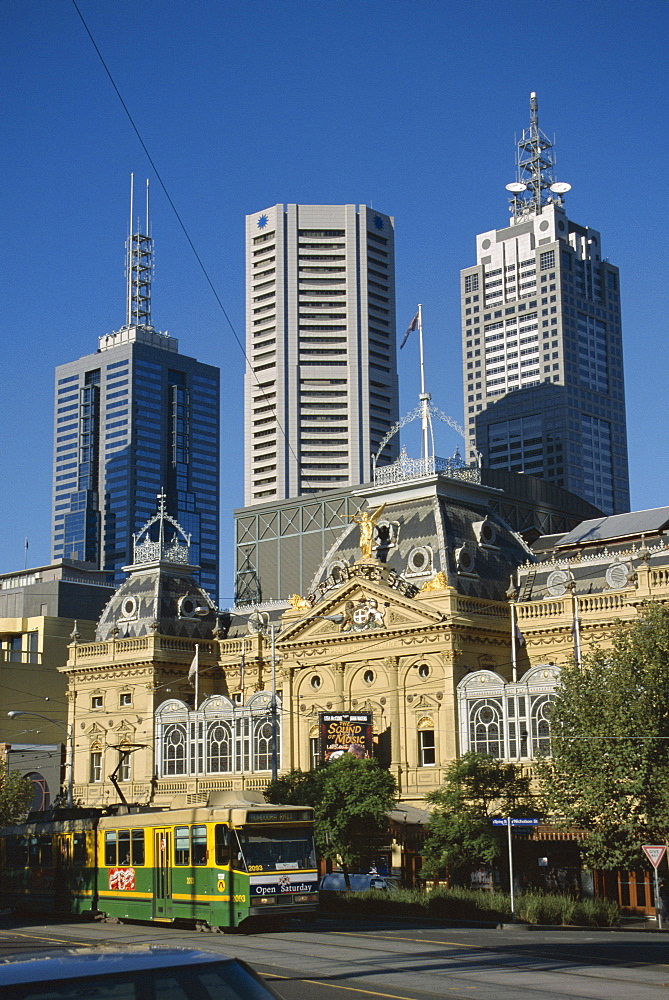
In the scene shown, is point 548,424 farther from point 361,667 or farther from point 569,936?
point 569,936

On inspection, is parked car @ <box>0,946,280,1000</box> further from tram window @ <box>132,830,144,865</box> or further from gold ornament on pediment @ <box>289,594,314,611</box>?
gold ornament on pediment @ <box>289,594,314,611</box>

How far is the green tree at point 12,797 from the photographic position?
6412cm

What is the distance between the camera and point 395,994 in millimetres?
19734

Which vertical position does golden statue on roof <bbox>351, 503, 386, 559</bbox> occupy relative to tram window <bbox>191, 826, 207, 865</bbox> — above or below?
above

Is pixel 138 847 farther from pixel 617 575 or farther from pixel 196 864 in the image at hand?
pixel 617 575

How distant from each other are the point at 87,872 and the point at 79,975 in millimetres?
34676

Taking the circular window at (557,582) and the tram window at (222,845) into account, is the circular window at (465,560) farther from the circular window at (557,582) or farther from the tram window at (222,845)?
the tram window at (222,845)

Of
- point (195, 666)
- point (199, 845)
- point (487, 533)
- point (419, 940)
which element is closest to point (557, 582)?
point (487, 533)

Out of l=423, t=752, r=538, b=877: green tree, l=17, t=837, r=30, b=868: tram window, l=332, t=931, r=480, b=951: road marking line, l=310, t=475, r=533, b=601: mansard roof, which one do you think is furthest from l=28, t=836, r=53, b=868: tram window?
l=310, t=475, r=533, b=601: mansard roof

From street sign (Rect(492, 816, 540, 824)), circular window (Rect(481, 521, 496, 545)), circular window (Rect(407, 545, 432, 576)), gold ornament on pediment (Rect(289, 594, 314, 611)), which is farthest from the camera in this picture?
gold ornament on pediment (Rect(289, 594, 314, 611))

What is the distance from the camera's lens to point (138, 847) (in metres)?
37.8

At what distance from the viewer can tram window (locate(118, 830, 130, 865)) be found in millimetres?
38406

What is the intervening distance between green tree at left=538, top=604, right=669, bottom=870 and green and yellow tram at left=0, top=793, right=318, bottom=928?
1108 cm

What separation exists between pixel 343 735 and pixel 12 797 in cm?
2028
